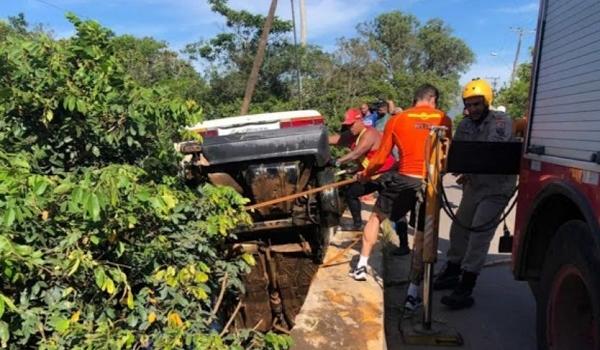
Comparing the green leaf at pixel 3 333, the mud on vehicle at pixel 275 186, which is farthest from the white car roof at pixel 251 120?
the green leaf at pixel 3 333

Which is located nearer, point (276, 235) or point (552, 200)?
point (552, 200)

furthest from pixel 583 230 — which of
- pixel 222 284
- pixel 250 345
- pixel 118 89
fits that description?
pixel 118 89

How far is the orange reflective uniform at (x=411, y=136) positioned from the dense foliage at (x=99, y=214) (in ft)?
5.96

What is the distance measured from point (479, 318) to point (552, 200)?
179 centimetres

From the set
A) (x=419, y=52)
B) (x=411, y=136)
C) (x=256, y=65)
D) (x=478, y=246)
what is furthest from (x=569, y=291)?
(x=419, y=52)

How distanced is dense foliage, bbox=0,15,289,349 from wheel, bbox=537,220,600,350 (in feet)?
4.90

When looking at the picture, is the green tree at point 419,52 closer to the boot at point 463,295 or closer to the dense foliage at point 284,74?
the dense foliage at point 284,74

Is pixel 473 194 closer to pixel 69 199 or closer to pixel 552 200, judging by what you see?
pixel 552 200

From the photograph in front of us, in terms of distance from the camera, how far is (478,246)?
4.93m

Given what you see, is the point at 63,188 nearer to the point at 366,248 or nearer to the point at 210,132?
the point at 210,132

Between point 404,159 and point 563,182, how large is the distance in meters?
2.01

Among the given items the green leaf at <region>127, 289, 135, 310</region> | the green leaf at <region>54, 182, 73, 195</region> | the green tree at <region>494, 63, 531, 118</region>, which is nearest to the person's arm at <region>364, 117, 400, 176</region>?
the green leaf at <region>127, 289, 135, 310</region>

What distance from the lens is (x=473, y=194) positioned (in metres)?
5.12

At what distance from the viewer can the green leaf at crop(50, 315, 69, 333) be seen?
7.50 feet
